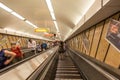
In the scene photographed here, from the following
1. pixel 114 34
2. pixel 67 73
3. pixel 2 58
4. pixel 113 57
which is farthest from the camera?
pixel 67 73

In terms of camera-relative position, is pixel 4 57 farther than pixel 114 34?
No

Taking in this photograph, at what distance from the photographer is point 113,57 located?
5.58 meters

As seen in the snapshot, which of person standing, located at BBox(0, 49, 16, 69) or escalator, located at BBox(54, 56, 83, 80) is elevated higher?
person standing, located at BBox(0, 49, 16, 69)

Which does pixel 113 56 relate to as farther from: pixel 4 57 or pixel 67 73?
pixel 67 73

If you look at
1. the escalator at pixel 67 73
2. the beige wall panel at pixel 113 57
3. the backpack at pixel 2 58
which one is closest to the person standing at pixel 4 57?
the backpack at pixel 2 58

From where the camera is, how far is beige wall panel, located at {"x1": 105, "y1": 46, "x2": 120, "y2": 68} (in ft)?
17.2

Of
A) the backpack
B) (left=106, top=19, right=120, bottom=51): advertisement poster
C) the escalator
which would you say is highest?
(left=106, top=19, right=120, bottom=51): advertisement poster

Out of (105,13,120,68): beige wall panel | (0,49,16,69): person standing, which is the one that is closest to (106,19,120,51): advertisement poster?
(105,13,120,68): beige wall panel

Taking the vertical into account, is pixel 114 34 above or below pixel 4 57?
above

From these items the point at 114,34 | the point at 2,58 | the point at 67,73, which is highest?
the point at 114,34

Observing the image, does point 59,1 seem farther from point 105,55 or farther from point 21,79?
point 21,79

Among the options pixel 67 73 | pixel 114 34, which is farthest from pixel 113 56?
pixel 67 73

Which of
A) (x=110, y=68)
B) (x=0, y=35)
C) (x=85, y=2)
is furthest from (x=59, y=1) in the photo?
(x=0, y=35)

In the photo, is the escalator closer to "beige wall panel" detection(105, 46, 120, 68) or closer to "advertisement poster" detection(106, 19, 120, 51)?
"beige wall panel" detection(105, 46, 120, 68)
